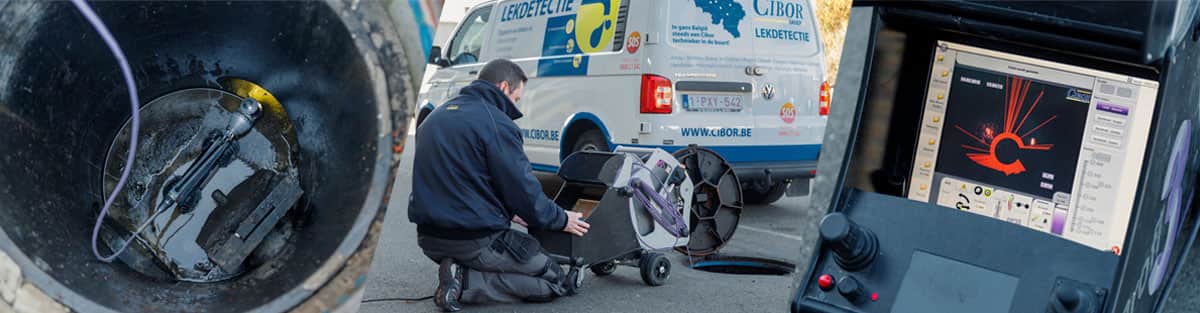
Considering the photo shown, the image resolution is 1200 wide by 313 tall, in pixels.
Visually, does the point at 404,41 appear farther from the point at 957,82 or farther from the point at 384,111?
the point at 957,82

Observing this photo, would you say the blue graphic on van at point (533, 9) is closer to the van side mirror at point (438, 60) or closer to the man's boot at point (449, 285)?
the van side mirror at point (438, 60)

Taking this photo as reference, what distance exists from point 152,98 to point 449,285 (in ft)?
7.81

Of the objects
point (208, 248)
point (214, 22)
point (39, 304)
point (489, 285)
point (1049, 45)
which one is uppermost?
point (1049, 45)

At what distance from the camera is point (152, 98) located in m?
1.58

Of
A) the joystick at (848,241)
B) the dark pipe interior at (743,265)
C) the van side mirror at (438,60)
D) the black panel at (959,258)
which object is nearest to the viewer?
the black panel at (959,258)

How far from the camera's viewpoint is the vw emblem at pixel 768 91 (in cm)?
644

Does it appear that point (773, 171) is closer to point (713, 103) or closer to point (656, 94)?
point (713, 103)

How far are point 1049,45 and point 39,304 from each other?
203 cm

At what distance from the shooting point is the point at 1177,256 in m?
2.74

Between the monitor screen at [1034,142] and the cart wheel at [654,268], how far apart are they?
1915 mm

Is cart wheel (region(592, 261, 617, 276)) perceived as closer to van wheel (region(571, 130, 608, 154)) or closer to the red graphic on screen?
Result: van wheel (region(571, 130, 608, 154))

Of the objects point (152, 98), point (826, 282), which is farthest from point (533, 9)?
point (152, 98)

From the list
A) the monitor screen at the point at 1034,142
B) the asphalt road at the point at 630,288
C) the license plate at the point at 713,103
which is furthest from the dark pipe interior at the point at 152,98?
the license plate at the point at 713,103

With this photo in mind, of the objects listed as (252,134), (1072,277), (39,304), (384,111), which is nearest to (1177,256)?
(1072,277)
